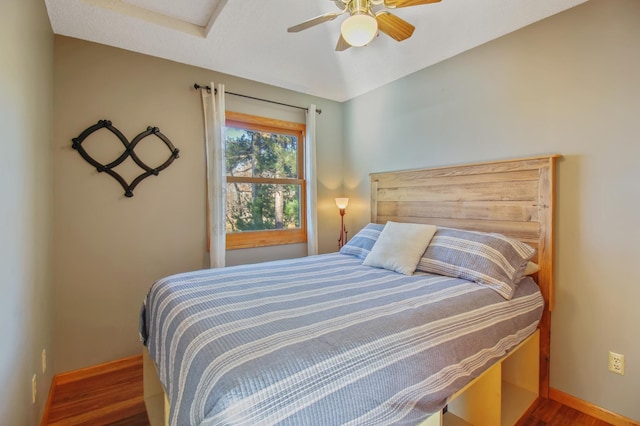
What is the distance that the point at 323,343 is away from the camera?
3.37ft

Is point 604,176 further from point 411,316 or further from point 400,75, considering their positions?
point 400,75

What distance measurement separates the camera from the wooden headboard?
1935 millimetres

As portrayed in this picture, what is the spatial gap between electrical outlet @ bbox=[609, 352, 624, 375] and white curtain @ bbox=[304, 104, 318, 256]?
2358 mm

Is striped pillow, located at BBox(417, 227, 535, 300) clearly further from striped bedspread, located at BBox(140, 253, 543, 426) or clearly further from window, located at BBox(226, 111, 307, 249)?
window, located at BBox(226, 111, 307, 249)

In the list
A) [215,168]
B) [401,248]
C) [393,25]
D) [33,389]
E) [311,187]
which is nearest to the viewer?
[33,389]

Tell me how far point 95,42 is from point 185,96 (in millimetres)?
682

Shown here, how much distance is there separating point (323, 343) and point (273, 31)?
2.16m

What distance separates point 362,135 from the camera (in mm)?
3381

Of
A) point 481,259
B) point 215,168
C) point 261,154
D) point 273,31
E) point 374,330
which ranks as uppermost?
point 273,31

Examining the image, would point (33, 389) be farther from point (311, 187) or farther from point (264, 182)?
point (311, 187)

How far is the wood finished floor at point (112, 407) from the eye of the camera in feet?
5.77

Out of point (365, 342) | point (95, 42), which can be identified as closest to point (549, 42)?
point (365, 342)

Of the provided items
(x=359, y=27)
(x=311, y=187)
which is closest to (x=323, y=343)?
(x=359, y=27)

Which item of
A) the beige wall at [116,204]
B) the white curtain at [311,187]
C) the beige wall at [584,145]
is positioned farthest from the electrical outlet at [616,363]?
the beige wall at [116,204]
